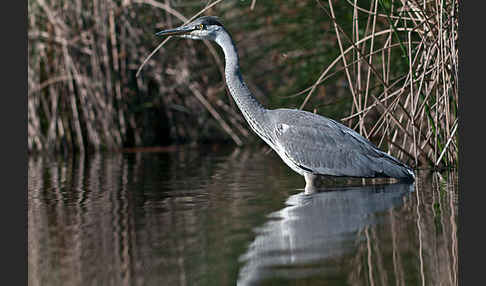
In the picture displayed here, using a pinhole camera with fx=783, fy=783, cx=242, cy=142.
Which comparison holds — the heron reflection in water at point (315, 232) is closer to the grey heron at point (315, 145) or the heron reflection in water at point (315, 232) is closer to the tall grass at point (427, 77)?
the grey heron at point (315, 145)

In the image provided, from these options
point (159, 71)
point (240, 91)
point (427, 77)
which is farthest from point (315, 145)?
point (159, 71)

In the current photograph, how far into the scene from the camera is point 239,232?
509cm

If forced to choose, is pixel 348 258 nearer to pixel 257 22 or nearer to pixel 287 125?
pixel 287 125

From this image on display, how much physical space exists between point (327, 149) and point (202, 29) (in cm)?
173

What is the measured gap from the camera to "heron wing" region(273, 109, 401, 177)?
23.0 feet

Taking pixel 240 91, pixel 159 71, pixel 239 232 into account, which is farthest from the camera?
pixel 159 71

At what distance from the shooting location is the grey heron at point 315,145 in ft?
23.0

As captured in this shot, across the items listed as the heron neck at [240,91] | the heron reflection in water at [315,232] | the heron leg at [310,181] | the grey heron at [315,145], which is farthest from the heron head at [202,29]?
the heron reflection in water at [315,232]

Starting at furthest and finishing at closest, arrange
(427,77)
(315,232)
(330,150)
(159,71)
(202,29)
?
1. (159,71)
2. (202,29)
3. (427,77)
4. (330,150)
5. (315,232)

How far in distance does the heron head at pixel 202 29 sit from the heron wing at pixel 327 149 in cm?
117

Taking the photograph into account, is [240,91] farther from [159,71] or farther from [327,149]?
[159,71]

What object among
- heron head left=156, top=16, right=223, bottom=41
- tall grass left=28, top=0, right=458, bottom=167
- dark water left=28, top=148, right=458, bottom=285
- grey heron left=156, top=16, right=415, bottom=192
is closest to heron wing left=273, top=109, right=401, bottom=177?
grey heron left=156, top=16, right=415, bottom=192

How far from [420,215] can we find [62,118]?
7.46 meters

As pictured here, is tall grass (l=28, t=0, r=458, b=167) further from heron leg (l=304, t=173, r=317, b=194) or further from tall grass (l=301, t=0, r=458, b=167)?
heron leg (l=304, t=173, r=317, b=194)
